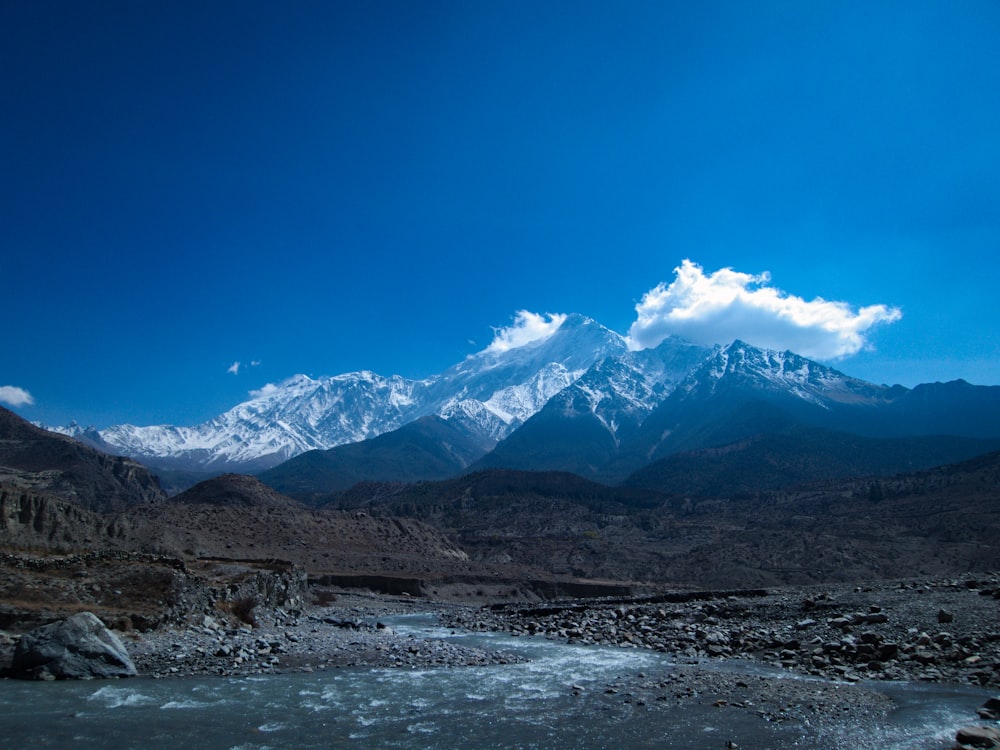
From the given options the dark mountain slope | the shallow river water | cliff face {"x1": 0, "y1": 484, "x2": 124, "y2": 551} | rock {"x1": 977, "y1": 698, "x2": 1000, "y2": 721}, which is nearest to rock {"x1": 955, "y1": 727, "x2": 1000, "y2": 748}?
the shallow river water

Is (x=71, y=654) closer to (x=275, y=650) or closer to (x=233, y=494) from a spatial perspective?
(x=275, y=650)

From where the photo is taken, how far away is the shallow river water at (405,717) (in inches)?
667

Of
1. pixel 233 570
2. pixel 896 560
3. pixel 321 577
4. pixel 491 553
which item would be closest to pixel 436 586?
pixel 321 577

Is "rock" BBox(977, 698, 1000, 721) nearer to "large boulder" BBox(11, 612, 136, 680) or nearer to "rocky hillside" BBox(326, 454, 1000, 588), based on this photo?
"large boulder" BBox(11, 612, 136, 680)

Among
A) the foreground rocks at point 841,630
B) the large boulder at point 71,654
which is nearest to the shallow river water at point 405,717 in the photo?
the large boulder at point 71,654

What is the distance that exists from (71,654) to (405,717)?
12.7 meters

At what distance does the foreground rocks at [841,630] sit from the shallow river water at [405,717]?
8.73 feet

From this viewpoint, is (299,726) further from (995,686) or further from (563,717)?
(995,686)

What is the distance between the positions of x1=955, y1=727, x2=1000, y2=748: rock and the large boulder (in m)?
26.3

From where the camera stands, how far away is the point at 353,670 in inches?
1091

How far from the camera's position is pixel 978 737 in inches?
624

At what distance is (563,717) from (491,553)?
117583 mm

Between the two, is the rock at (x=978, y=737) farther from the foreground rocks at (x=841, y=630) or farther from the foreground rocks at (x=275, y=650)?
the foreground rocks at (x=275, y=650)

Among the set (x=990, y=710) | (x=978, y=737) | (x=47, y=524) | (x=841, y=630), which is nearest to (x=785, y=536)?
(x=841, y=630)
